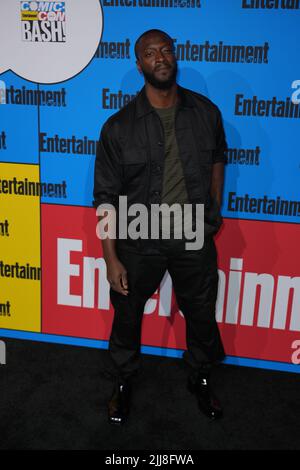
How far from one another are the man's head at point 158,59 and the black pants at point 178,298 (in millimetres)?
696

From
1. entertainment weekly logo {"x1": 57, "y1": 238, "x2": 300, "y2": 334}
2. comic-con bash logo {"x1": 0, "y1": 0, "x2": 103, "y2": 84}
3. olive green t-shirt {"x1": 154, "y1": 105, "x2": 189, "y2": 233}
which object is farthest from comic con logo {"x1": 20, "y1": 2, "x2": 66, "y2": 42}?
entertainment weekly logo {"x1": 57, "y1": 238, "x2": 300, "y2": 334}

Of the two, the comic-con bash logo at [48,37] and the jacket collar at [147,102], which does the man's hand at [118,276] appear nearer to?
the jacket collar at [147,102]

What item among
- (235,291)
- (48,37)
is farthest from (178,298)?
(48,37)

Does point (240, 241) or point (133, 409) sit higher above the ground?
point (240, 241)

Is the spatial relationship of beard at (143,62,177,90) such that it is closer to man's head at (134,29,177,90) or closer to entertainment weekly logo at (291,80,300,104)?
man's head at (134,29,177,90)

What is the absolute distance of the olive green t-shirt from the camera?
2.05 metres

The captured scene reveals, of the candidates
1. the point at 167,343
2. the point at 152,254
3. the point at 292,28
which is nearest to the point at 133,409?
the point at 167,343

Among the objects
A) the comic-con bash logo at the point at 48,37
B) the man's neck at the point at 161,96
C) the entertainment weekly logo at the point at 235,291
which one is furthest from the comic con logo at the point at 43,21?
the entertainment weekly logo at the point at 235,291

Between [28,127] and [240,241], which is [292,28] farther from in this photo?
[28,127]

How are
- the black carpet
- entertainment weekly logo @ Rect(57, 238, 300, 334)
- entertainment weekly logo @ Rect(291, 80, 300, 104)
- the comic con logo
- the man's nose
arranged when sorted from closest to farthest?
the man's nose
the black carpet
entertainment weekly logo @ Rect(291, 80, 300, 104)
the comic con logo
entertainment weekly logo @ Rect(57, 238, 300, 334)

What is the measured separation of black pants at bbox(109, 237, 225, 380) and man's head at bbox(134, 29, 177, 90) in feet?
2.28

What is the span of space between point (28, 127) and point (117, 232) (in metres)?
0.87

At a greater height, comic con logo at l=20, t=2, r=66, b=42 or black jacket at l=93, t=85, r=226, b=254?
comic con logo at l=20, t=2, r=66, b=42

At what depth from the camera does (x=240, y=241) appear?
8.57 ft
